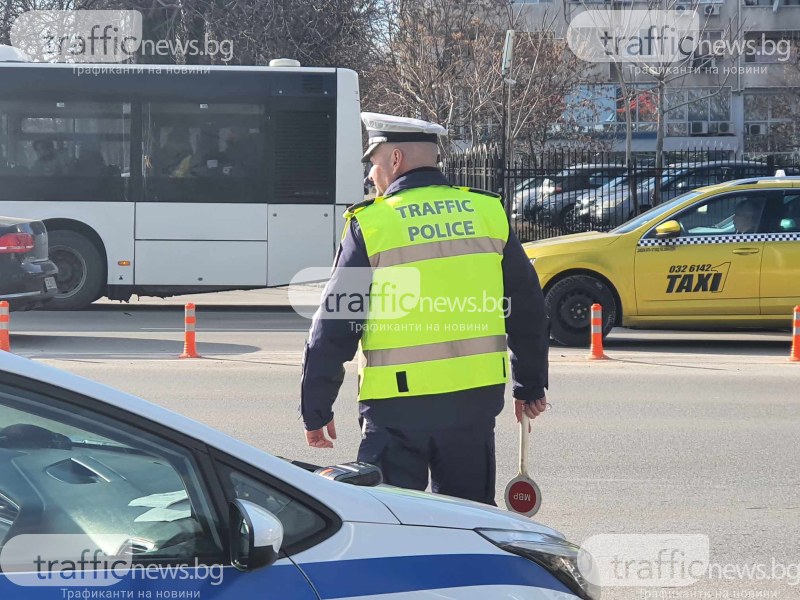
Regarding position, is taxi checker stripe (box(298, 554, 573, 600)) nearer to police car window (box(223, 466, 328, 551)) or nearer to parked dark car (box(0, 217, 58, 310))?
police car window (box(223, 466, 328, 551))

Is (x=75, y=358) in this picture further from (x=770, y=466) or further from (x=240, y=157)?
(x=770, y=466)

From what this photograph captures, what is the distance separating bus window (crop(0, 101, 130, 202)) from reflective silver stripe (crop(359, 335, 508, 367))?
40.6 feet

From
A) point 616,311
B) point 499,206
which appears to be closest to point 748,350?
point 616,311

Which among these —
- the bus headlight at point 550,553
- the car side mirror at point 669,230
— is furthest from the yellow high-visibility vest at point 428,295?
the car side mirror at point 669,230

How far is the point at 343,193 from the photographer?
51.7 ft

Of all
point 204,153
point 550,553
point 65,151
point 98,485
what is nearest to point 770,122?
point 204,153

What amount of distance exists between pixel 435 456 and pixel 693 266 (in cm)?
852

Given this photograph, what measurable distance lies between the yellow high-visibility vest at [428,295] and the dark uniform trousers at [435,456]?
14 cm

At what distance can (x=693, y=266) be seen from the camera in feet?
39.2

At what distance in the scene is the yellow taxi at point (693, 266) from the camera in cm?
1195

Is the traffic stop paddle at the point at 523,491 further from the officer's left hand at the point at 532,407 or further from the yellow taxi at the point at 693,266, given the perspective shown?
the yellow taxi at the point at 693,266

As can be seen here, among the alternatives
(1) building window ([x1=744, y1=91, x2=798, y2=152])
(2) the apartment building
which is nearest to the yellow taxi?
(2) the apartment building

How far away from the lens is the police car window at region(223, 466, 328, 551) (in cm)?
263

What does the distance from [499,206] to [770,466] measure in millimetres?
3817
